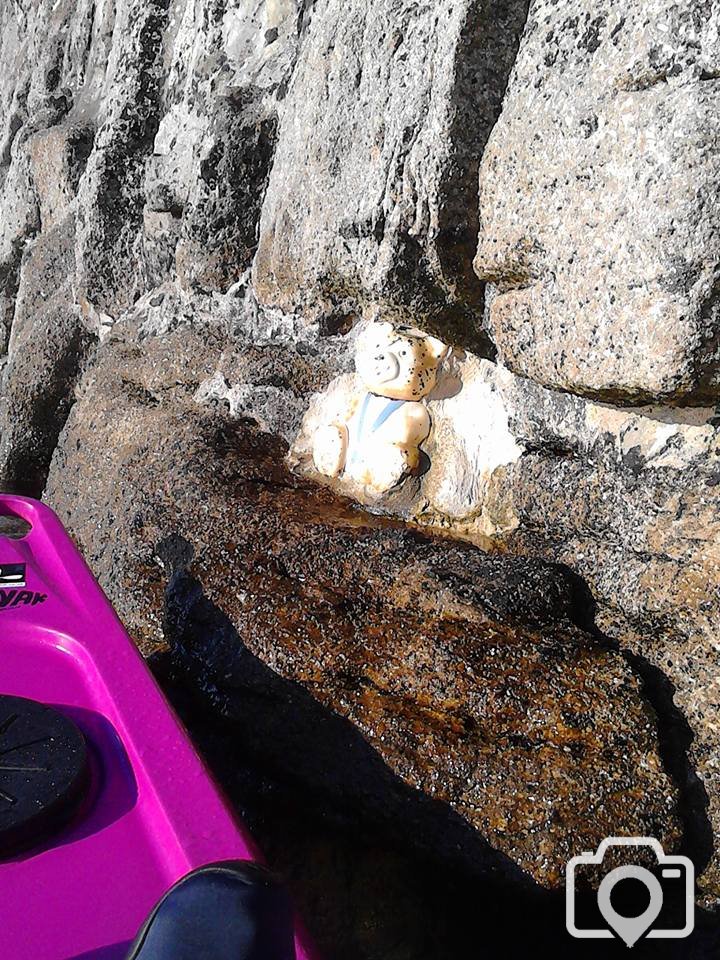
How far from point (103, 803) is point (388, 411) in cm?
143

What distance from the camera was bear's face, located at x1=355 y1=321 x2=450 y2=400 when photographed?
2.39 meters

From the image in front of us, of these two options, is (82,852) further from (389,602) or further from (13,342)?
(13,342)

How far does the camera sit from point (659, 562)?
1.80 metres

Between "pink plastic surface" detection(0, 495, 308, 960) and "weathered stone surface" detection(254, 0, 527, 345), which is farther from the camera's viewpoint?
"weathered stone surface" detection(254, 0, 527, 345)

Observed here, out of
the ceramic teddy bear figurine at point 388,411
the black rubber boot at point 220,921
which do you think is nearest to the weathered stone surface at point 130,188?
the ceramic teddy bear figurine at point 388,411

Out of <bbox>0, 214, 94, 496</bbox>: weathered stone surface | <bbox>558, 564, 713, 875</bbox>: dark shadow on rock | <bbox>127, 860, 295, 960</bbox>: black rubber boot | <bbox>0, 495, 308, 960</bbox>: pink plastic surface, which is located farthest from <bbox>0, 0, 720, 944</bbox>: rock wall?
<bbox>127, 860, 295, 960</bbox>: black rubber boot

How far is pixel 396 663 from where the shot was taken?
1.70 metres

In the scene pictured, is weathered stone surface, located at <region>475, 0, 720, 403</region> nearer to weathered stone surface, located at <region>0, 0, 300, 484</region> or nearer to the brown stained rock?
the brown stained rock

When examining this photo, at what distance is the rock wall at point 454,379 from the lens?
1.61 metres

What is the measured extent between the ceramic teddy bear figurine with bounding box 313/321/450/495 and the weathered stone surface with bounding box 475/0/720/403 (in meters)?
0.39

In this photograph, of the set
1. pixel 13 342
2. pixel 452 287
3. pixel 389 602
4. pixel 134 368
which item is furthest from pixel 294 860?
pixel 13 342

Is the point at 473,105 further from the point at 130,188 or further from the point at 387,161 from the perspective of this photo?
the point at 130,188

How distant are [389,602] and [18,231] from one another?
3.25 meters

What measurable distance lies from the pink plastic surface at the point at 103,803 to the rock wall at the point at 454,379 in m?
0.35
